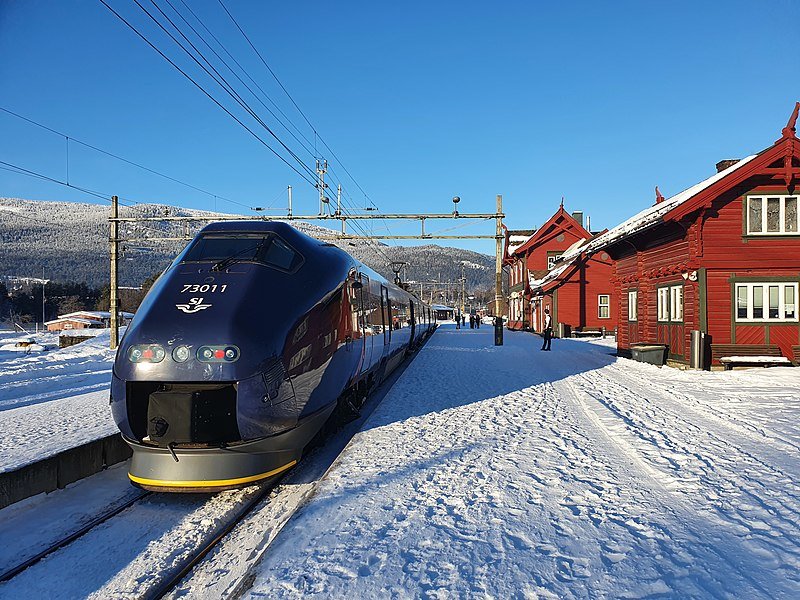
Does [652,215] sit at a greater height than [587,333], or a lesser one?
greater

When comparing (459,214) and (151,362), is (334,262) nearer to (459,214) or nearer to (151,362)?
(151,362)

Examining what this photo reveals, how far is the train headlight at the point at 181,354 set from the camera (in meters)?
5.26

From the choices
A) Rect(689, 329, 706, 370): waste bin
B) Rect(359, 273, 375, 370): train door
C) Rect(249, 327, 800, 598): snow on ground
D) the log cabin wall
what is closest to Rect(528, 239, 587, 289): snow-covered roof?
the log cabin wall

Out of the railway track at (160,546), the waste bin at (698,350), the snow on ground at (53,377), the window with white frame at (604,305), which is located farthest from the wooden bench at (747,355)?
the window with white frame at (604,305)

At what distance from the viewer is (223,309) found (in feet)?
18.2

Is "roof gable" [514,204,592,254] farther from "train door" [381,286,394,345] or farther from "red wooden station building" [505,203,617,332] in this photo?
"train door" [381,286,394,345]

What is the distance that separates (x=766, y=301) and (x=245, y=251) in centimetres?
1493

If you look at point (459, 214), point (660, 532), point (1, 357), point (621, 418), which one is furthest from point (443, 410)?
point (1, 357)

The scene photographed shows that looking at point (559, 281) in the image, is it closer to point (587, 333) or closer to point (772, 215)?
point (587, 333)

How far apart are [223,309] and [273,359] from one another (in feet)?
2.35

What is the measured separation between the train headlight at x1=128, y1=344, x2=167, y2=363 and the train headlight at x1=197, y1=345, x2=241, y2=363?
14.8 inches

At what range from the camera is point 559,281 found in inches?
1400

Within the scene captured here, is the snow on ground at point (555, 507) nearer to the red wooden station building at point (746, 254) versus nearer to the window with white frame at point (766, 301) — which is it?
the red wooden station building at point (746, 254)

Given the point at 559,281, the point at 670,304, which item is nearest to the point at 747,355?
the point at 670,304
